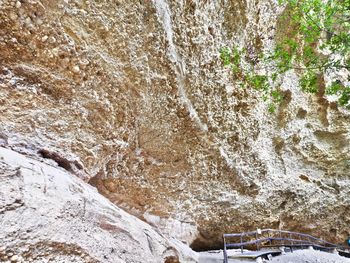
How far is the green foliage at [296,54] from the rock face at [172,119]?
0.34 meters

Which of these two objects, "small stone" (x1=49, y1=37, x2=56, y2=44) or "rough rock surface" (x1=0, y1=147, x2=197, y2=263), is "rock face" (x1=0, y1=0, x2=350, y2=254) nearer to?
"small stone" (x1=49, y1=37, x2=56, y2=44)

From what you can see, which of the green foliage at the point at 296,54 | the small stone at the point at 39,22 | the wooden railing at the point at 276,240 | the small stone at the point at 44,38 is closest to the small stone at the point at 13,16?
the small stone at the point at 39,22

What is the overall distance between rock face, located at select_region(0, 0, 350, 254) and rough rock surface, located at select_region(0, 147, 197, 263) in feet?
2.62

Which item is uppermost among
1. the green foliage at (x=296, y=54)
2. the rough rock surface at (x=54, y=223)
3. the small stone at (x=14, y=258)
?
the green foliage at (x=296, y=54)

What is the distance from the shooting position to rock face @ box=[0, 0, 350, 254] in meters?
3.36

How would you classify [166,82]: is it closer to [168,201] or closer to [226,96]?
[226,96]

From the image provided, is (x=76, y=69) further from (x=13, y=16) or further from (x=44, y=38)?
(x=13, y=16)

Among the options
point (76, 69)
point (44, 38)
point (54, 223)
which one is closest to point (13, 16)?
point (44, 38)

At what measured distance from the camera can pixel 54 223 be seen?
7.98ft

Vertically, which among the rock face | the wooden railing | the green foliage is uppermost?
the green foliage

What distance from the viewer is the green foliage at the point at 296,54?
19.3 feet

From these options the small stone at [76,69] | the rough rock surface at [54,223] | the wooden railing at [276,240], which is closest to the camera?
the rough rock surface at [54,223]

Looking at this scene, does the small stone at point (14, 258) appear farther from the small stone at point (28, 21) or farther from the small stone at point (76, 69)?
the small stone at point (28, 21)

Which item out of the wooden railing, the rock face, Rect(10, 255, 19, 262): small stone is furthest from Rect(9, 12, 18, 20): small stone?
the wooden railing
